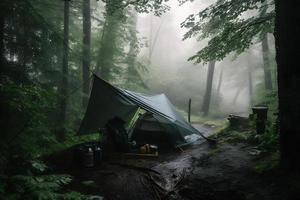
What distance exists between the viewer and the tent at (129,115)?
788cm

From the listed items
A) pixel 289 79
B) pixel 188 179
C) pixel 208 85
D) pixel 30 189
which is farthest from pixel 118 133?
pixel 208 85

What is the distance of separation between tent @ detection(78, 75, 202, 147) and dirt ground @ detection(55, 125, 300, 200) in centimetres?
136

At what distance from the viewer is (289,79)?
4441 millimetres

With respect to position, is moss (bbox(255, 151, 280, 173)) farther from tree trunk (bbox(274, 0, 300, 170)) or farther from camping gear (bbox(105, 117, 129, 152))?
camping gear (bbox(105, 117, 129, 152))

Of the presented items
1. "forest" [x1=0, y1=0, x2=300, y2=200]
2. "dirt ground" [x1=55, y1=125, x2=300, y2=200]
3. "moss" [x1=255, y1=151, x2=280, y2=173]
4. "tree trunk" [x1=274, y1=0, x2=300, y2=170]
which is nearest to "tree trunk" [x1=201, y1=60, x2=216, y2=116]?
"forest" [x1=0, y1=0, x2=300, y2=200]

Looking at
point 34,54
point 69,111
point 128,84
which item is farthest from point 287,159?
point 128,84

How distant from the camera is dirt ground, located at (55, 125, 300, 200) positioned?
425cm

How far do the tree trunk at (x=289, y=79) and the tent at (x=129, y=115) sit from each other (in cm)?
358

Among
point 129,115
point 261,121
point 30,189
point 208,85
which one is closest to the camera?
point 30,189

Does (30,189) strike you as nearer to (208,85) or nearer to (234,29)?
(234,29)

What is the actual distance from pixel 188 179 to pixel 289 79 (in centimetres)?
273

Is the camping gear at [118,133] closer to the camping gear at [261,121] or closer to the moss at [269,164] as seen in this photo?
the moss at [269,164]

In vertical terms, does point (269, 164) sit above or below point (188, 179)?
above

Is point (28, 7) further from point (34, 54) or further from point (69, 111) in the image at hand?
point (69, 111)
